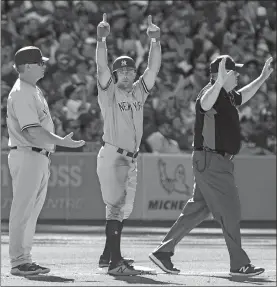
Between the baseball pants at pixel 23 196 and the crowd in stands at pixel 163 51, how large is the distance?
952 centimetres

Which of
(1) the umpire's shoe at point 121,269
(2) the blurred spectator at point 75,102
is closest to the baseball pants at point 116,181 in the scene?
(1) the umpire's shoe at point 121,269

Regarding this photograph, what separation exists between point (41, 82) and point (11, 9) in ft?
8.72

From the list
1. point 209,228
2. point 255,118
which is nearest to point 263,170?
point 255,118

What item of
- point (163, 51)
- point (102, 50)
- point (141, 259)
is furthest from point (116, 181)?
point (163, 51)

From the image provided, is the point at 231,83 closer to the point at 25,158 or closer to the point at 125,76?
the point at 125,76

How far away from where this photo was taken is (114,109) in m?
8.70

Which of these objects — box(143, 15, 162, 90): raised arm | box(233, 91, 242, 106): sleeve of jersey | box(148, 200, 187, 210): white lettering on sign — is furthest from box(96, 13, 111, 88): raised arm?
box(148, 200, 187, 210): white lettering on sign

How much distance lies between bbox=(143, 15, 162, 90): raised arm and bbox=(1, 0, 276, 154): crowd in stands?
9.08 metres

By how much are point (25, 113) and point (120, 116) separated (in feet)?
2.95

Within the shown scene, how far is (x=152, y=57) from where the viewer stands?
900cm

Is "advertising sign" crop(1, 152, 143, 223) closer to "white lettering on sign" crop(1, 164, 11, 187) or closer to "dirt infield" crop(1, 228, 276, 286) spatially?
"white lettering on sign" crop(1, 164, 11, 187)

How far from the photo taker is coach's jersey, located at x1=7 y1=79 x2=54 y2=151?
8.16 m

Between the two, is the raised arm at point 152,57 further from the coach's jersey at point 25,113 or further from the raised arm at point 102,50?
the coach's jersey at point 25,113

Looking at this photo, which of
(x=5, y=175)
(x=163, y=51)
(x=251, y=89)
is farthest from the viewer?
(x=163, y=51)
